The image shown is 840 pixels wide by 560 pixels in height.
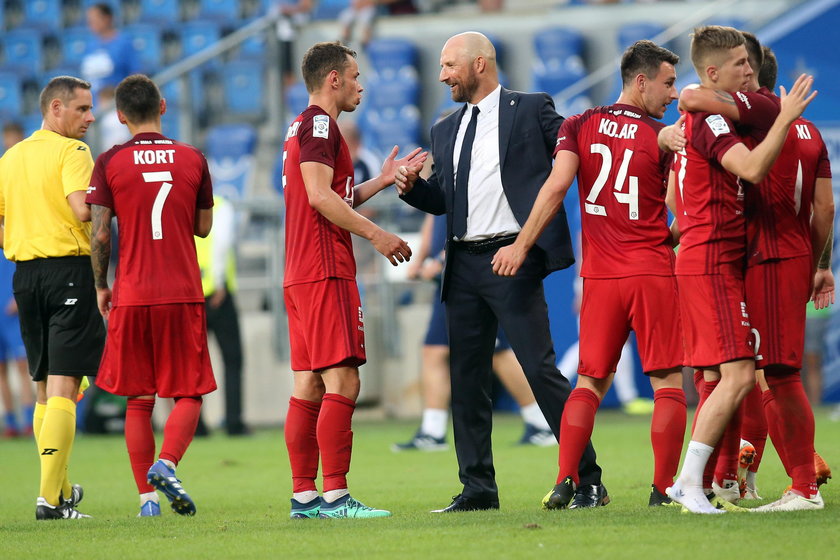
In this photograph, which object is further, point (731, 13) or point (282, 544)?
point (731, 13)

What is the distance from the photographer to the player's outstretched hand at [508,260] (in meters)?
5.89

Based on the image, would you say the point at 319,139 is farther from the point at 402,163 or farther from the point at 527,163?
the point at 527,163

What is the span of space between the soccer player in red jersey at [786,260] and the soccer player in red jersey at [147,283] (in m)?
2.77

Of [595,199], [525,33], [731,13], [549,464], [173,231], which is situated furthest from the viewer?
[525,33]

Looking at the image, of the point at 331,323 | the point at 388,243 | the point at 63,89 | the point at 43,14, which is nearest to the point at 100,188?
the point at 63,89

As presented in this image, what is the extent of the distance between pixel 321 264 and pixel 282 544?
1.46m

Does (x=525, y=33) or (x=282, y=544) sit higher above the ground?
(x=525, y=33)

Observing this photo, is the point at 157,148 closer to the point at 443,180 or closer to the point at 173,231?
the point at 173,231

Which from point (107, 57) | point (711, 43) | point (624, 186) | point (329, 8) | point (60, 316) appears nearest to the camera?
point (711, 43)

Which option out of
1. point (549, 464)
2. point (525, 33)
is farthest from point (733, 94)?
point (525, 33)

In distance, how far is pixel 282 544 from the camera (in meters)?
5.19

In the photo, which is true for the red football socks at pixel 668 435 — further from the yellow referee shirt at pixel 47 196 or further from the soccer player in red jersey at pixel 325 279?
the yellow referee shirt at pixel 47 196

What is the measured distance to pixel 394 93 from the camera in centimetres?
1739

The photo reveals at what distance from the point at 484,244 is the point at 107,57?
38.4ft
